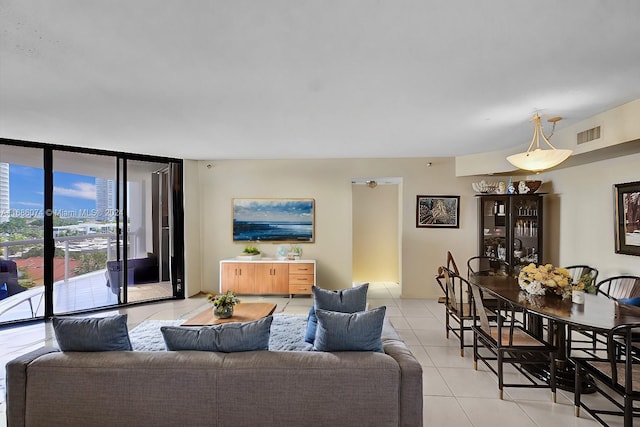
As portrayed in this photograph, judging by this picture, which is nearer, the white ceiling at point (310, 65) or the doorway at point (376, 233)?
the white ceiling at point (310, 65)

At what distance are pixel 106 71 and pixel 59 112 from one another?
1469 millimetres

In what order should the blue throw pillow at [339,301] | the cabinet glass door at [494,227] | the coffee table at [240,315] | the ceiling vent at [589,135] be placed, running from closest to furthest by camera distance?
the blue throw pillow at [339,301] < the ceiling vent at [589,135] < the coffee table at [240,315] < the cabinet glass door at [494,227]

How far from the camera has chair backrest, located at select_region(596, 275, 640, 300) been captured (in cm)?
368

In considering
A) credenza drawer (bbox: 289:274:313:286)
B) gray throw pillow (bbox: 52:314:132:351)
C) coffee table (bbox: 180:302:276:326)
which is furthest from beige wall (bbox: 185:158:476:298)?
gray throw pillow (bbox: 52:314:132:351)

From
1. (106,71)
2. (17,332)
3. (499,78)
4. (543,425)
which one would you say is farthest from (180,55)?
(17,332)

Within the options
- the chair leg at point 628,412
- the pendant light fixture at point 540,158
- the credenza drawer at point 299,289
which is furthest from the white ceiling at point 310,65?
the credenza drawer at point 299,289

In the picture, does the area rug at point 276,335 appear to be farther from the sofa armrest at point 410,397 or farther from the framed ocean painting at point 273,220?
the framed ocean painting at point 273,220

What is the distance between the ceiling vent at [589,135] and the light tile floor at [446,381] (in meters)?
2.55

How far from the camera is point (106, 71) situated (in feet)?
8.29

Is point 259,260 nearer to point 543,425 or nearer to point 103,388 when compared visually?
point 103,388

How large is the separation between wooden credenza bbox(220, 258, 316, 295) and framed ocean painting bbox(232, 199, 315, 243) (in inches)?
21.8

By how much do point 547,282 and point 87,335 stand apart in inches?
150

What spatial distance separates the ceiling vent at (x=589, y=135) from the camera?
360cm

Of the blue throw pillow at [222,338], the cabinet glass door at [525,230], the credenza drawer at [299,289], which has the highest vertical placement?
the cabinet glass door at [525,230]
